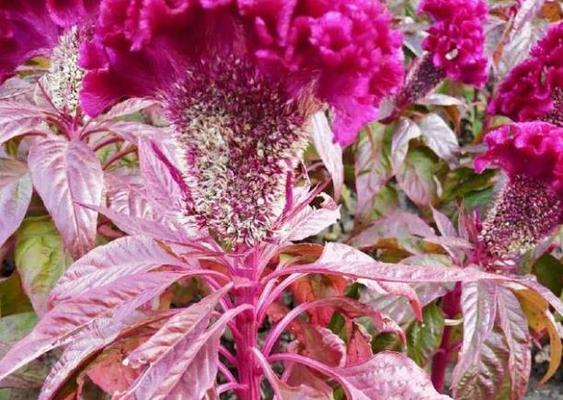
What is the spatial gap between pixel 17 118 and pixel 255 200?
0.56 meters

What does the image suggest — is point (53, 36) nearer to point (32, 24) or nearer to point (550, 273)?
point (32, 24)

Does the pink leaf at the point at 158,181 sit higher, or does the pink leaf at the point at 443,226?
the pink leaf at the point at 158,181

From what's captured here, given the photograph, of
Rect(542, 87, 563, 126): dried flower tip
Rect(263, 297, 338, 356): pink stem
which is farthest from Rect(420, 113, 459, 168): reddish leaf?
Rect(263, 297, 338, 356): pink stem

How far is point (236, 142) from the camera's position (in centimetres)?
102

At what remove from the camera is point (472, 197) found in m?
2.20

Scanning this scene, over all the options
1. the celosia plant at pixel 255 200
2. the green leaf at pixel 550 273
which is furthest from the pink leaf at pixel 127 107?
the green leaf at pixel 550 273

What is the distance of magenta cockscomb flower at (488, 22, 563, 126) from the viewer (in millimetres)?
1749

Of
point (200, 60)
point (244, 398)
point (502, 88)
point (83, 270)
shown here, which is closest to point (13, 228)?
point (83, 270)

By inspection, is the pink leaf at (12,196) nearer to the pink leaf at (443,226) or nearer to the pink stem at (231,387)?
the pink stem at (231,387)

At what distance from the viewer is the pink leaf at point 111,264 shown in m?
1.21

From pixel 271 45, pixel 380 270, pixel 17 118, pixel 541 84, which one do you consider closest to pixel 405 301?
pixel 541 84

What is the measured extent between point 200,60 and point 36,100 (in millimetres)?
683

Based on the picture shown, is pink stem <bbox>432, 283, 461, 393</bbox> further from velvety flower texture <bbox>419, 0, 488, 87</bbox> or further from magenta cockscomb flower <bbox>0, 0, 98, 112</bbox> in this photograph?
magenta cockscomb flower <bbox>0, 0, 98, 112</bbox>

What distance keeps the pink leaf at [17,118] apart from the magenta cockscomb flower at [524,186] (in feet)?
2.57
